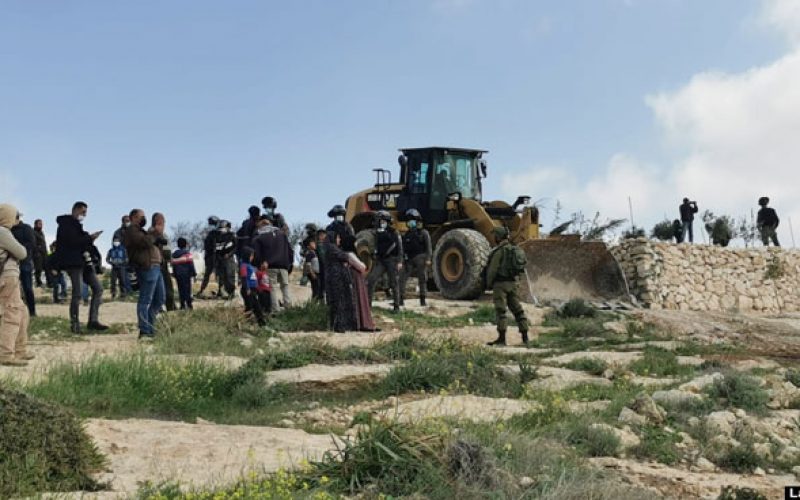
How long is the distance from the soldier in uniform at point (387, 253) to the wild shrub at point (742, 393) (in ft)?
25.1

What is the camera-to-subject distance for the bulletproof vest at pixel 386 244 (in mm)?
15180

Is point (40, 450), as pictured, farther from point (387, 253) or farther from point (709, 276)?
point (709, 276)

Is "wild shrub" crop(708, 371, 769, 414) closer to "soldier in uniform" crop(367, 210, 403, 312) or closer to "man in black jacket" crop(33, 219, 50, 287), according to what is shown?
"soldier in uniform" crop(367, 210, 403, 312)

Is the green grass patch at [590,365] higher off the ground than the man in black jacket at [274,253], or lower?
lower

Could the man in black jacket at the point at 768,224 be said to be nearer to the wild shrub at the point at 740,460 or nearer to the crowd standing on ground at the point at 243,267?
the crowd standing on ground at the point at 243,267

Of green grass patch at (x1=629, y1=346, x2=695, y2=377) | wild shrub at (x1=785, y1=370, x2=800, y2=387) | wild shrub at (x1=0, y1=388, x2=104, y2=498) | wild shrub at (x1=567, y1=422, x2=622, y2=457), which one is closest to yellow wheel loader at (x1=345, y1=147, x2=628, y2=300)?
green grass patch at (x1=629, y1=346, x2=695, y2=377)

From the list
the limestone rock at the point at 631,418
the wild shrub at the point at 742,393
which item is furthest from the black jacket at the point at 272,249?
the limestone rock at the point at 631,418

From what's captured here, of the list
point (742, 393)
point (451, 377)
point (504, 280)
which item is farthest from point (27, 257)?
point (742, 393)

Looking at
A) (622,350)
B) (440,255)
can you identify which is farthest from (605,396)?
(440,255)

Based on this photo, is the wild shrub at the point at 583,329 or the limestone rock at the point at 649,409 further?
the wild shrub at the point at 583,329

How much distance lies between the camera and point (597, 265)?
1897cm

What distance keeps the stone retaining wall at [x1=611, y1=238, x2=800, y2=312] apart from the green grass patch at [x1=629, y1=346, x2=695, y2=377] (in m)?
8.23

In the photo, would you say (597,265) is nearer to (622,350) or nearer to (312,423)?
(622,350)

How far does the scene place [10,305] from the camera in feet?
29.3
